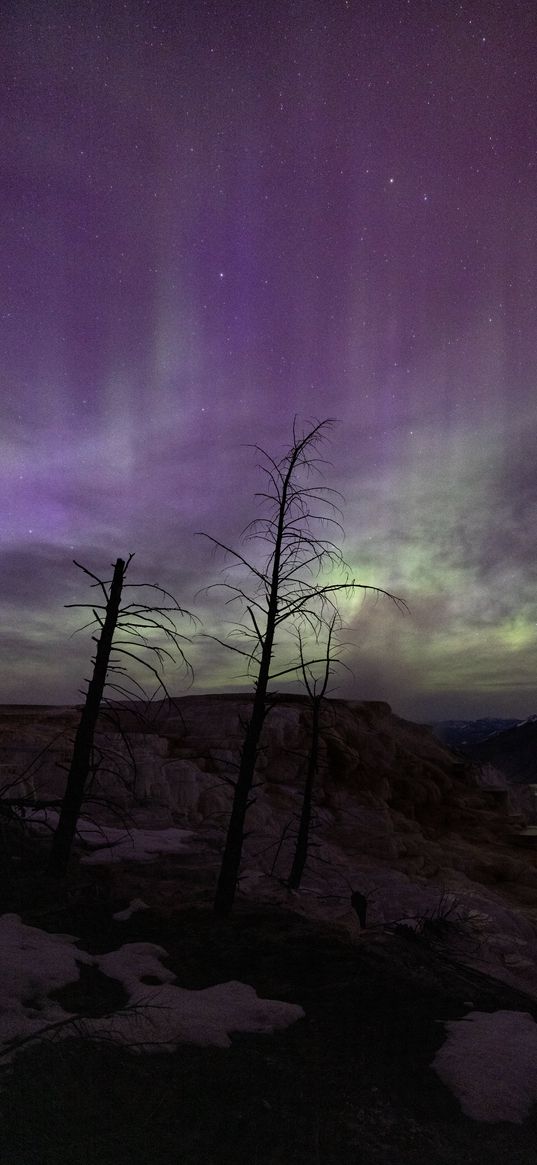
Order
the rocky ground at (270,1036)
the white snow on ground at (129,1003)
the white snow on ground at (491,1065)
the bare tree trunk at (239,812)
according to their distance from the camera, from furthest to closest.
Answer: the bare tree trunk at (239,812), the white snow on ground at (129,1003), the white snow on ground at (491,1065), the rocky ground at (270,1036)

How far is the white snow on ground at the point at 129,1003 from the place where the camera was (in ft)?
19.3

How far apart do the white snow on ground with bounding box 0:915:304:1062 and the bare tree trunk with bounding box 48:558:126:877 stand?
3.38m

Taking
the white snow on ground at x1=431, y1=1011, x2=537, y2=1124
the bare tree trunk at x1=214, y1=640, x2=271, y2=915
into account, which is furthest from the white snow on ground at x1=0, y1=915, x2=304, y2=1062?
the bare tree trunk at x1=214, y1=640, x2=271, y2=915

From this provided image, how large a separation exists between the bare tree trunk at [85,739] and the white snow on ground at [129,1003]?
338cm

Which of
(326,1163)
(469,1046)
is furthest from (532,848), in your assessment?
(326,1163)

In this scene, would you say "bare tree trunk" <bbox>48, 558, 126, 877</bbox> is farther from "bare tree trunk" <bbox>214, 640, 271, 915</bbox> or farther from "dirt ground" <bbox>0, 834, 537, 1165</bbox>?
"dirt ground" <bbox>0, 834, 537, 1165</bbox>

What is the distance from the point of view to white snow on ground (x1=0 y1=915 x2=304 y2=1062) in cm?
588

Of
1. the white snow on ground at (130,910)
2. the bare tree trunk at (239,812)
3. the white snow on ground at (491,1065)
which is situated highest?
the bare tree trunk at (239,812)

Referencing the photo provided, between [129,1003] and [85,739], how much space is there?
7007 mm

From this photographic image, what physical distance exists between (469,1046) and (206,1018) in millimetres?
2799

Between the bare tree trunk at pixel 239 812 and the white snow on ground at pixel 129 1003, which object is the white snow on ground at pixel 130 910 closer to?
the bare tree trunk at pixel 239 812

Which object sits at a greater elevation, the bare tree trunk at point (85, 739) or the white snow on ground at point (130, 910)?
the bare tree trunk at point (85, 739)

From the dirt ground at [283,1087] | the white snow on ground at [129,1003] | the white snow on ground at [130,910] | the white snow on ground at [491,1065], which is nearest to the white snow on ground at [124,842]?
the white snow on ground at [130,910]

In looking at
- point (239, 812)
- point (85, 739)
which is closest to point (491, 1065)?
point (239, 812)
